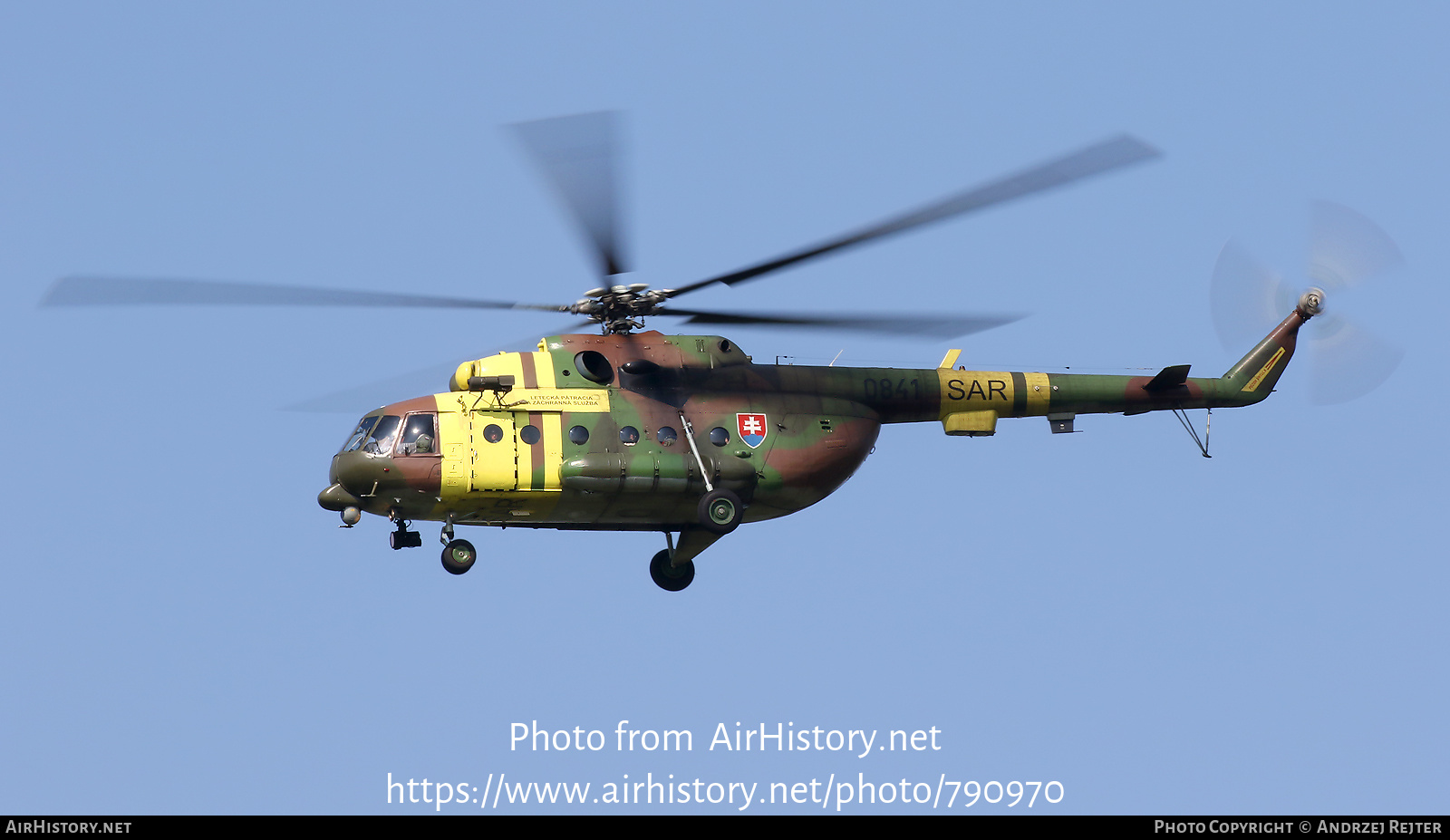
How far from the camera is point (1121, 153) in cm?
2364

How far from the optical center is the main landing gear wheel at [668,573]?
96.3ft

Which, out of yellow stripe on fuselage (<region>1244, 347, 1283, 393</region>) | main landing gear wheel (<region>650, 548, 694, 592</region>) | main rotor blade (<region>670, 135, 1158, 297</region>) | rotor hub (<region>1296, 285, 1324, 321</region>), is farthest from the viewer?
rotor hub (<region>1296, 285, 1324, 321</region>)

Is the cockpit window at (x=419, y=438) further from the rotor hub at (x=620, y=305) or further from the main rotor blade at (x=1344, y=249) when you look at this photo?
the main rotor blade at (x=1344, y=249)

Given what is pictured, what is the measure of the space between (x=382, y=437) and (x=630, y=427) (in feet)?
11.4

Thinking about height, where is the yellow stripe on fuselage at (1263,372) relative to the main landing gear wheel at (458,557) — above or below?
above

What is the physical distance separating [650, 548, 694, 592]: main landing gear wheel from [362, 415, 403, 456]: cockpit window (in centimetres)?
475

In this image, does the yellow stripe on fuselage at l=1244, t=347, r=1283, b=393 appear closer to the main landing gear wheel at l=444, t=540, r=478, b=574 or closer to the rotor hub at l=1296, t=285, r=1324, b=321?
the rotor hub at l=1296, t=285, r=1324, b=321

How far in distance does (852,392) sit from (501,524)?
568cm

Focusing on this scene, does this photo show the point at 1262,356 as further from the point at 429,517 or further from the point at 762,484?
the point at 429,517

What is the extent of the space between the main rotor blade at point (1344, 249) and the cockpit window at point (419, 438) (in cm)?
1510

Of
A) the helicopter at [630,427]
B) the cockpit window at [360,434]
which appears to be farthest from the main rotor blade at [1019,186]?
the cockpit window at [360,434]

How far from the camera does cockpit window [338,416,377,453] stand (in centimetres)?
2716

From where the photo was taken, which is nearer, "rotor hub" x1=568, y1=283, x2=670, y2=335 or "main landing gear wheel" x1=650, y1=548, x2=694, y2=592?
"rotor hub" x1=568, y1=283, x2=670, y2=335

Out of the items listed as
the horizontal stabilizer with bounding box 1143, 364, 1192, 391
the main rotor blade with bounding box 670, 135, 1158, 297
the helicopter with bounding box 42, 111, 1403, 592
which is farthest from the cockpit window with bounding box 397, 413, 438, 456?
the horizontal stabilizer with bounding box 1143, 364, 1192, 391
